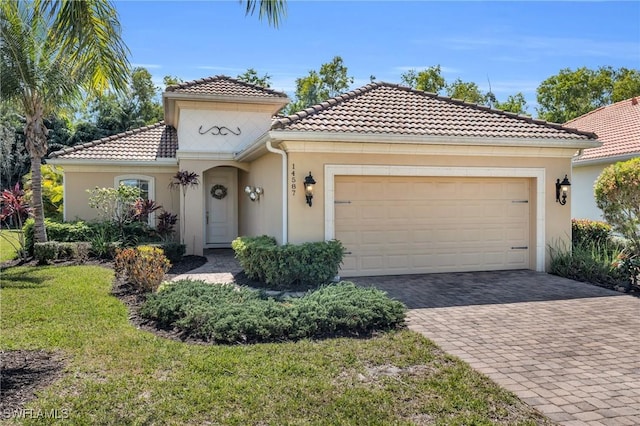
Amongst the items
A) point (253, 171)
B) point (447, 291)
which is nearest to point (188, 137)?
point (253, 171)

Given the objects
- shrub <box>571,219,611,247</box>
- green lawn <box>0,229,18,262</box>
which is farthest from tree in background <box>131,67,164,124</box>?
shrub <box>571,219,611,247</box>

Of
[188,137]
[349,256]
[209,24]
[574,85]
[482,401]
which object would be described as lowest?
[482,401]

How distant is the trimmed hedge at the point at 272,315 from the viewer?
6.20 meters

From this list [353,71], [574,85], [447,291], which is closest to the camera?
[447,291]

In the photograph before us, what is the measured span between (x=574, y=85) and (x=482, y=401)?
119ft

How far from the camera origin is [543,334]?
6.46m

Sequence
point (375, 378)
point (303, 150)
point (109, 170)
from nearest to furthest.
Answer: point (375, 378), point (303, 150), point (109, 170)

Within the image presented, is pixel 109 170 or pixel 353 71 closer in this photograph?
pixel 109 170

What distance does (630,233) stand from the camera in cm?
1034

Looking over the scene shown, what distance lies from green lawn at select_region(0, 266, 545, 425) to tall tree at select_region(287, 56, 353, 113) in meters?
32.0

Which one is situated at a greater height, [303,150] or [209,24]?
[209,24]

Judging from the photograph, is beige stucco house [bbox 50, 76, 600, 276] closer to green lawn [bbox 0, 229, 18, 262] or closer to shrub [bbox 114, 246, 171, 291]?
shrub [bbox 114, 246, 171, 291]

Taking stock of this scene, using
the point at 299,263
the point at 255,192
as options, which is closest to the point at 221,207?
the point at 255,192

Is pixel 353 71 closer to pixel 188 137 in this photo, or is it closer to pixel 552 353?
pixel 188 137
